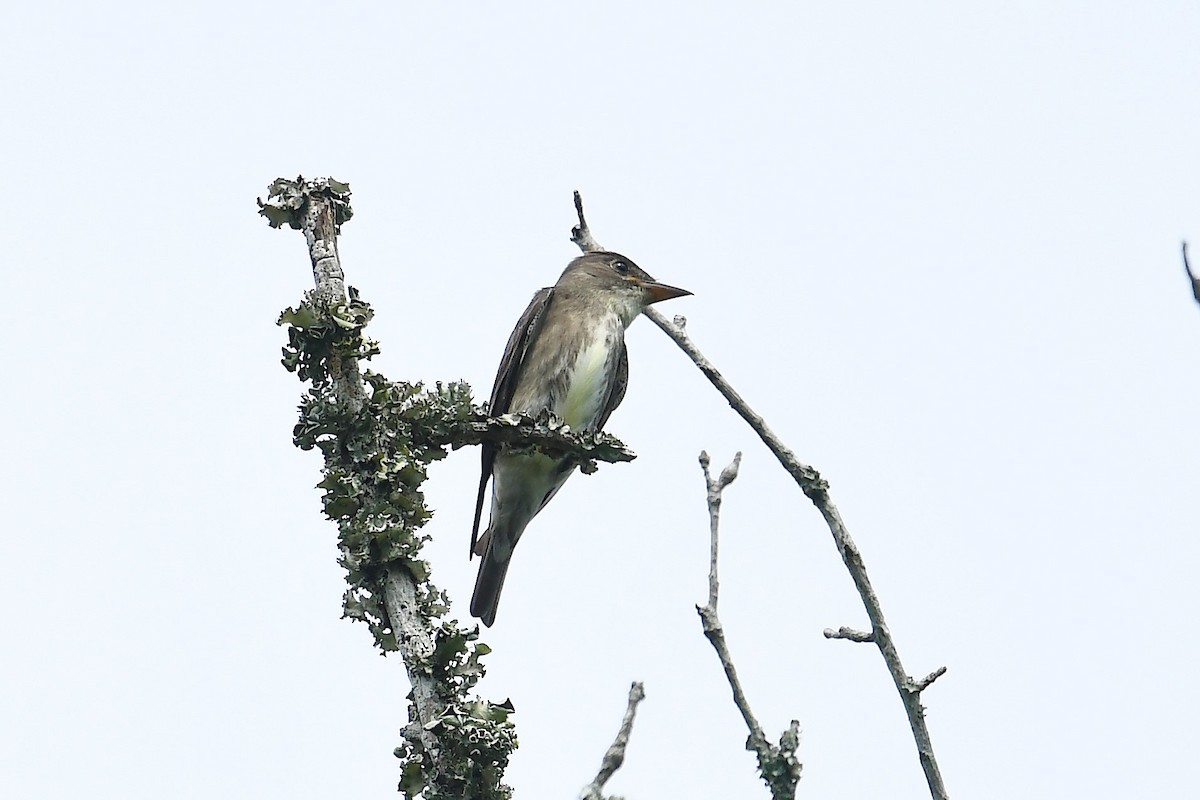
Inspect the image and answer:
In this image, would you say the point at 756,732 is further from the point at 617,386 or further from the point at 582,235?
the point at 617,386

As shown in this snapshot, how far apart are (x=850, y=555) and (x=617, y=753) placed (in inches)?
33.6

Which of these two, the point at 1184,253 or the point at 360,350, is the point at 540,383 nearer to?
the point at 360,350

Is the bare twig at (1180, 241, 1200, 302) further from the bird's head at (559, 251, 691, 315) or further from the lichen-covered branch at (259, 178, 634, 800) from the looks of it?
the bird's head at (559, 251, 691, 315)

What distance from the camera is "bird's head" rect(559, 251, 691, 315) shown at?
29.8 feet

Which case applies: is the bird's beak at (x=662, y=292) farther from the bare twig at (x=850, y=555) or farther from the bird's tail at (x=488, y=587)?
the bare twig at (x=850, y=555)

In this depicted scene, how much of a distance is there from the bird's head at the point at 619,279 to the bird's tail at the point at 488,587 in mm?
1815

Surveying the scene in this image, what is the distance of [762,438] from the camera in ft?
13.6

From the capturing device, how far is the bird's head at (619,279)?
907cm

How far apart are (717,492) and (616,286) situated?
5029 mm

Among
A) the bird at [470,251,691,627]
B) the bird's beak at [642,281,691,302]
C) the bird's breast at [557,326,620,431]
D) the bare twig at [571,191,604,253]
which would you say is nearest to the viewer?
the bare twig at [571,191,604,253]

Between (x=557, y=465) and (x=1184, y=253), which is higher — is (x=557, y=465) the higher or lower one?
the higher one

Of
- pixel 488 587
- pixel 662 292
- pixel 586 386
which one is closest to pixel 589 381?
pixel 586 386

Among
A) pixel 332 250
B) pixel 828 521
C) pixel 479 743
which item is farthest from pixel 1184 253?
pixel 332 250

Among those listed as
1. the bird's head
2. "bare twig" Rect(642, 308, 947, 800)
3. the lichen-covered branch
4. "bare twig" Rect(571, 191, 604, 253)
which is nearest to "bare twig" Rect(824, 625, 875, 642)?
"bare twig" Rect(642, 308, 947, 800)
